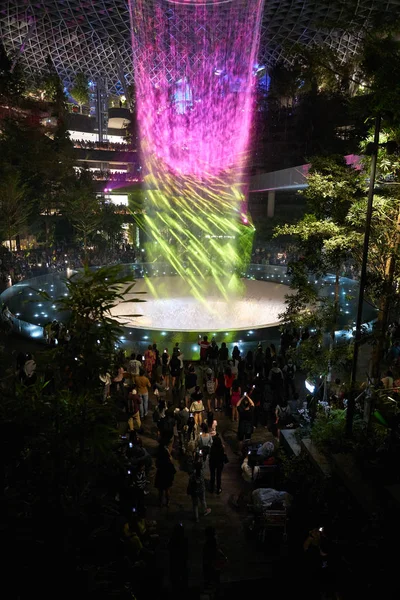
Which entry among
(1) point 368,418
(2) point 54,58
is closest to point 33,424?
(1) point 368,418

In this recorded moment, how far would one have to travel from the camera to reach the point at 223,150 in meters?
37.0

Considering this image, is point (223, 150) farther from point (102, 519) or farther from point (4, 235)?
point (102, 519)

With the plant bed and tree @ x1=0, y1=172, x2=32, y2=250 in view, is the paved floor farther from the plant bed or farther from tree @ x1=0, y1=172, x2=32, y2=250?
tree @ x1=0, y1=172, x2=32, y2=250

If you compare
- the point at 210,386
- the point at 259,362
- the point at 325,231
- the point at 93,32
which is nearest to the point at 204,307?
the point at 259,362

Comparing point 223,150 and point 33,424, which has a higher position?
point 223,150

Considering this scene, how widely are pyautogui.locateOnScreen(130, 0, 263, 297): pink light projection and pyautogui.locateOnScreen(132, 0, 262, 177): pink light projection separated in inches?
3.3

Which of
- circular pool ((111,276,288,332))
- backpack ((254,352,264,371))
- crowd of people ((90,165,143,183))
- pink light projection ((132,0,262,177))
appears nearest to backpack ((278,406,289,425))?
backpack ((254,352,264,371))

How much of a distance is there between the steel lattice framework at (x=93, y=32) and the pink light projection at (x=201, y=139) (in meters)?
19.2

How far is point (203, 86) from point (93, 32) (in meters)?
38.2

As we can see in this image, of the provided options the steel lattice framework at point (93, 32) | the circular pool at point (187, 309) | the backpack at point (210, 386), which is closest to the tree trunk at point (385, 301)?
the circular pool at point (187, 309)

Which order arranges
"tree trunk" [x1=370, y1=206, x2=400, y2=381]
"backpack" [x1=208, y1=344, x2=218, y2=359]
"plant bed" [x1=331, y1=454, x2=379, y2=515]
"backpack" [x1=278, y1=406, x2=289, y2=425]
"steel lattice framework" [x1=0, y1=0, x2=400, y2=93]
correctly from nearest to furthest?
"plant bed" [x1=331, y1=454, x2=379, y2=515], "tree trunk" [x1=370, y1=206, x2=400, y2=381], "backpack" [x1=278, y1=406, x2=289, y2=425], "backpack" [x1=208, y1=344, x2=218, y2=359], "steel lattice framework" [x1=0, y1=0, x2=400, y2=93]

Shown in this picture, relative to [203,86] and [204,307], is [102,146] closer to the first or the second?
[203,86]

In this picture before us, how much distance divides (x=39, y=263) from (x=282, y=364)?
65.7 ft

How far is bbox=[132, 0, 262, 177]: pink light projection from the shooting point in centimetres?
3143
